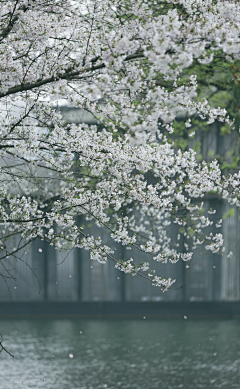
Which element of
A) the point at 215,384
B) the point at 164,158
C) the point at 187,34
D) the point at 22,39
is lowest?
the point at 215,384

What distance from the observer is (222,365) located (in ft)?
→ 39.2

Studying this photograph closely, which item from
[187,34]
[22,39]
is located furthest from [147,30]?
[22,39]

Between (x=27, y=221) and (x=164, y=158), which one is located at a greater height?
(x=164, y=158)

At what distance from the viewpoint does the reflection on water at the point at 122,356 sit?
10.9 meters

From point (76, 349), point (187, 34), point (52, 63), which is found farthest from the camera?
point (76, 349)

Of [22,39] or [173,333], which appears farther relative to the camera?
[173,333]

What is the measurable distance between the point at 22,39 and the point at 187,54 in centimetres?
291

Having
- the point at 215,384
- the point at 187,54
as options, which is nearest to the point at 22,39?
the point at 187,54

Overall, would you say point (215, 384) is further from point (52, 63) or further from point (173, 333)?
point (52, 63)

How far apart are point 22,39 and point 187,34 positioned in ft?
8.08

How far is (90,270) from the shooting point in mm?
Result: 20938

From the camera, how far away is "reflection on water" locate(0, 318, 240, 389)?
10.9 metres

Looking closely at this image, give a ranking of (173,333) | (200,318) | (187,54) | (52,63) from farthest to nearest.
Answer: (200,318), (173,333), (52,63), (187,54)

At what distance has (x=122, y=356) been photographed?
43.3 feet
